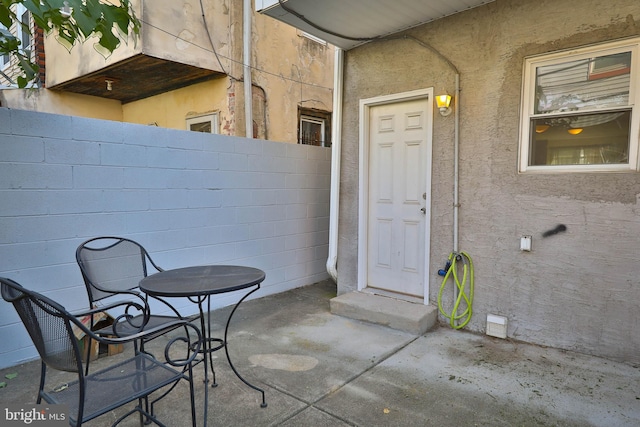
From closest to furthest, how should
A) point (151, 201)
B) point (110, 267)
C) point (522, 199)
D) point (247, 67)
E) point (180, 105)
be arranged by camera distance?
point (110, 267) → point (522, 199) → point (151, 201) → point (247, 67) → point (180, 105)

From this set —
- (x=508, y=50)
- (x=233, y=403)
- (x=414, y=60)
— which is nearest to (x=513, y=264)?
(x=508, y=50)

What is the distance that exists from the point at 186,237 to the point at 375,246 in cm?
204

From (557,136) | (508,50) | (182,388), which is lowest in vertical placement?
(182,388)

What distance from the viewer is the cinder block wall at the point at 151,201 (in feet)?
9.39

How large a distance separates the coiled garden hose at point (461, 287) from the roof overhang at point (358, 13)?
88.2 inches

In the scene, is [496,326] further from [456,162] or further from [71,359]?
[71,359]

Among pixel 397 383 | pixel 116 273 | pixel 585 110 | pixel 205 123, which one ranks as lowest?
pixel 397 383

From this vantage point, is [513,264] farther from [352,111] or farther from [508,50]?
[352,111]

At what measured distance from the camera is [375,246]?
4273mm

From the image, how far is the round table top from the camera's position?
2.05m

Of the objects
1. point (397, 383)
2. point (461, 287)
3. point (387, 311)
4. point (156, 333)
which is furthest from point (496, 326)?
point (156, 333)

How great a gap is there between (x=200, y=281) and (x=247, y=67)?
4.46 m

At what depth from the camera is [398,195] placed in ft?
13.3

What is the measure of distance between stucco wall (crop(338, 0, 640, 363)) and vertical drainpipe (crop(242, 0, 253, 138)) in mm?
2607
